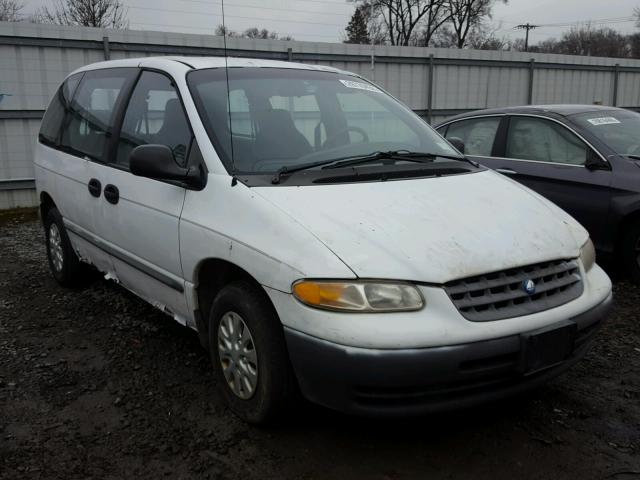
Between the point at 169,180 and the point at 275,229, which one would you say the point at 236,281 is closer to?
the point at 275,229

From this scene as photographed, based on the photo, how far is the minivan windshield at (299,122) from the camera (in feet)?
10.2

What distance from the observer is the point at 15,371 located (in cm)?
362

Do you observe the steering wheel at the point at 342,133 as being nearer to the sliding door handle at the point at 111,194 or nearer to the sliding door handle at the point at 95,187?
the sliding door handle at the point at 111,194

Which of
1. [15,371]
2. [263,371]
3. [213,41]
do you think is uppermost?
[213,41]

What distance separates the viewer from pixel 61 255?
5.08 m

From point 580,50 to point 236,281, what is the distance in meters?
59.4

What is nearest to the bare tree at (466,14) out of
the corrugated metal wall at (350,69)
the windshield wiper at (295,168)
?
the corrugated metal wall at (350,69)

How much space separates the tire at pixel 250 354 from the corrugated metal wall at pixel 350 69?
7.87 metres

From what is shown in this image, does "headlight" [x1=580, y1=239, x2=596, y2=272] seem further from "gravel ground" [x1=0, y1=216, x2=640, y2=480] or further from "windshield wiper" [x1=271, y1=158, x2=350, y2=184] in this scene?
"windshield wiper" [x1=271, y1=158, x2=350, y2=184]

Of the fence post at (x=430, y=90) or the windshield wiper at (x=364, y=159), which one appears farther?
the fence post at (x=430, y=90)

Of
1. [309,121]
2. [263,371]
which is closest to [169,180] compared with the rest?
[309,121]

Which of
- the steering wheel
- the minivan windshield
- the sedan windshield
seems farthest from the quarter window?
the steering wheel

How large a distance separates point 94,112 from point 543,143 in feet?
12.9

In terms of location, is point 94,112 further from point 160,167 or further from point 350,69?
point 350,69
